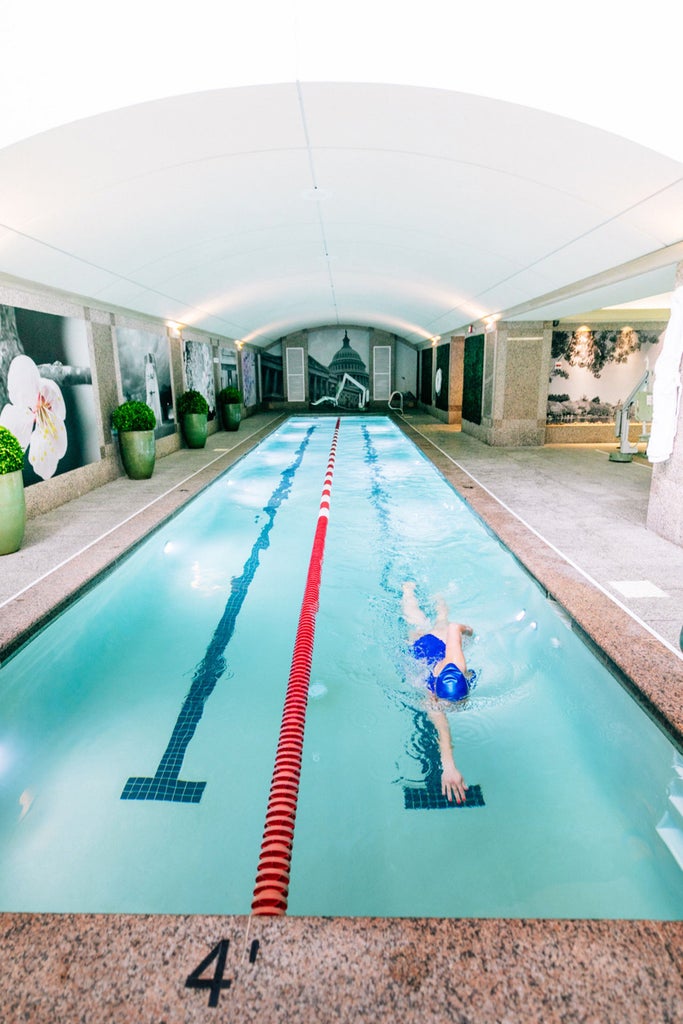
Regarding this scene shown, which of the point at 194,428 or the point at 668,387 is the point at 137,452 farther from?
the point at 668,387

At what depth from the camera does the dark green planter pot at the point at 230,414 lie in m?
16.9

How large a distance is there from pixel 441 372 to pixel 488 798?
694 inches

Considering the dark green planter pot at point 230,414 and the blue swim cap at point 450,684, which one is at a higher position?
the dark green planter pot at point 230,414

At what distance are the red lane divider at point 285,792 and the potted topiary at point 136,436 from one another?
5511 mm

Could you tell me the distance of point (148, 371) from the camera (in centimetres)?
1139

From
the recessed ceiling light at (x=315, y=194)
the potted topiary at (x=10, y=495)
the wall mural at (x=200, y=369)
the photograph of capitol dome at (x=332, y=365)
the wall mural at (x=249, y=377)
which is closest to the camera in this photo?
the potted topiary at (x=10, y=495)

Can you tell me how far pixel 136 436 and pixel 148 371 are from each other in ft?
8.18

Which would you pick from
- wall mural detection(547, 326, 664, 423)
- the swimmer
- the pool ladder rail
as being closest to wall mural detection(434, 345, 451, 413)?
wall mural detection(547, 326, 664, 423)

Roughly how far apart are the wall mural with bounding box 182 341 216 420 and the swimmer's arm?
1192 centimetres

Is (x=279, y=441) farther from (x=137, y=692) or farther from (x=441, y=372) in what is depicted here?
(x=137, y=692)

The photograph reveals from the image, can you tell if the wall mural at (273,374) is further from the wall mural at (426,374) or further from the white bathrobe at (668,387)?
the white bathrobe at (668,387)

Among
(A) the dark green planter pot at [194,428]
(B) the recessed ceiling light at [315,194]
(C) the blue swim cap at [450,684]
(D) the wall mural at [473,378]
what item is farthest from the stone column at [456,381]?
(C) the blue swim cap at [450,684]

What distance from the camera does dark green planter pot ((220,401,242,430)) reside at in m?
16.9

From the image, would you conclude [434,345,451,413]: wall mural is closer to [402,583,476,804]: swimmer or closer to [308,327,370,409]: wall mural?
[308,327,370,409]: wall mural
